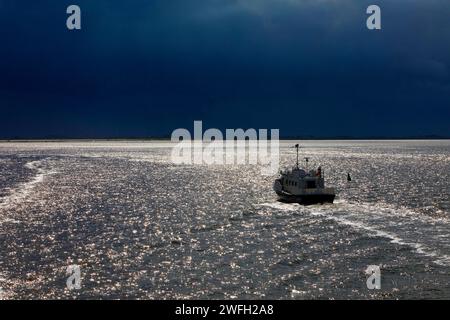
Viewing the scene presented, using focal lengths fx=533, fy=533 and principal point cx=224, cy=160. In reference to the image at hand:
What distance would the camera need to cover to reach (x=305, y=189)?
260 ft

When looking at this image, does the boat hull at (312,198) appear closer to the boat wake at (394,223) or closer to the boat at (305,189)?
the boat at (305,189)

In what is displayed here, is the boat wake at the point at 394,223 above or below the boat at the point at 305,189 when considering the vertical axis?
below

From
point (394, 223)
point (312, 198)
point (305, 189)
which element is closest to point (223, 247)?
point (394, 223)

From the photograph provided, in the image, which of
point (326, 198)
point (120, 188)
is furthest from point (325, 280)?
point (120, 188)

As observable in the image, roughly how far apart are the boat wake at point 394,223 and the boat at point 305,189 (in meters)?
1.72

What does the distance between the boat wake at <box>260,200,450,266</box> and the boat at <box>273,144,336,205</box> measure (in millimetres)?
1722

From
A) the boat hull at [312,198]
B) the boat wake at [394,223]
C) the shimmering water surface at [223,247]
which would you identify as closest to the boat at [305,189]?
the boat hull at [312,198]

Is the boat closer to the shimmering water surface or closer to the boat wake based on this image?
the boat wake

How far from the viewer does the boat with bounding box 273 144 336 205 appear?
3076 inches

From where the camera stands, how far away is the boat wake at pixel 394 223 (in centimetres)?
4749

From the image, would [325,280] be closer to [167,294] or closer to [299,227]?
[167,294]
